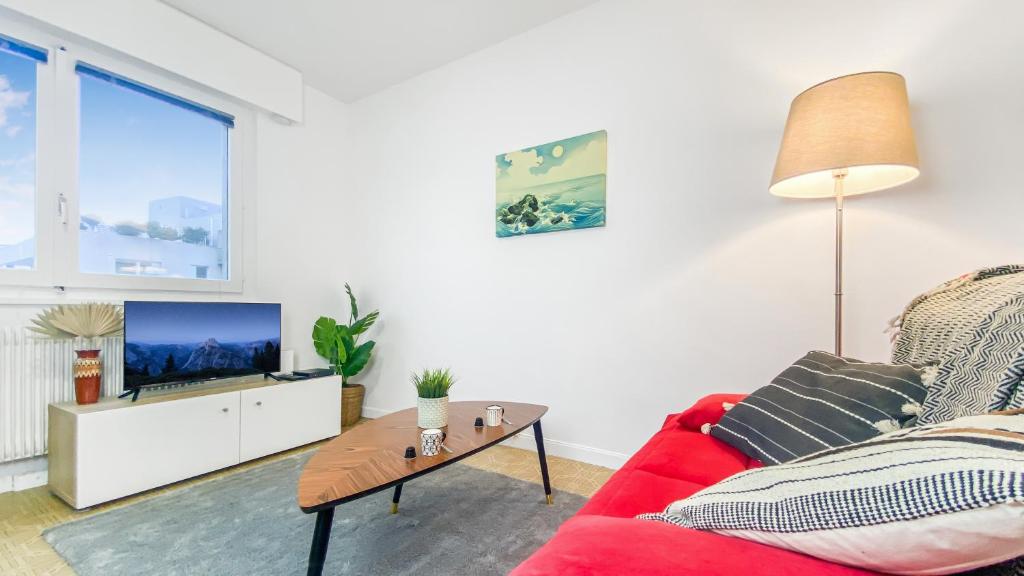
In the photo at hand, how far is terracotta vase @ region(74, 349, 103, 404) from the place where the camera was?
2178 millimetres

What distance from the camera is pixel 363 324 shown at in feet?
11.3

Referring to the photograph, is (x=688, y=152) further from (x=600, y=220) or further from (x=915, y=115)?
(x=915, y=115)

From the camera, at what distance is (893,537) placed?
0.44 m

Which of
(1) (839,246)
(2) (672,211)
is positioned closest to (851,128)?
(1) (839,246)

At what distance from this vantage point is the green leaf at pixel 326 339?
3.29 metres

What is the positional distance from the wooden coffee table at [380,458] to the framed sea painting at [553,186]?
1.22 meters

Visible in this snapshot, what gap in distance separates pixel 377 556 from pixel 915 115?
9.35 ft

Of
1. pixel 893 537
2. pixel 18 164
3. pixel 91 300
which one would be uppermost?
pixel 18 164

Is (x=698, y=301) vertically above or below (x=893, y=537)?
above

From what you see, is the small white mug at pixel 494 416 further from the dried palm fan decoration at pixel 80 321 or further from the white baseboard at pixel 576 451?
the dried palm fan decoration at pixel 80 321

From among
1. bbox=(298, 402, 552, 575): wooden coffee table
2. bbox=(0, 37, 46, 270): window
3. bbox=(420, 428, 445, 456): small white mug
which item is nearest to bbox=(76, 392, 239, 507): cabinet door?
bbox=(0, 37, 46, 270): window

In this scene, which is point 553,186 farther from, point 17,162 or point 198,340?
point 17,162

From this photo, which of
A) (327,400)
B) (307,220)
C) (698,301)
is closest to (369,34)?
(307,220)

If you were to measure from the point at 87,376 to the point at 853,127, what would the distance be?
3.64 meters
